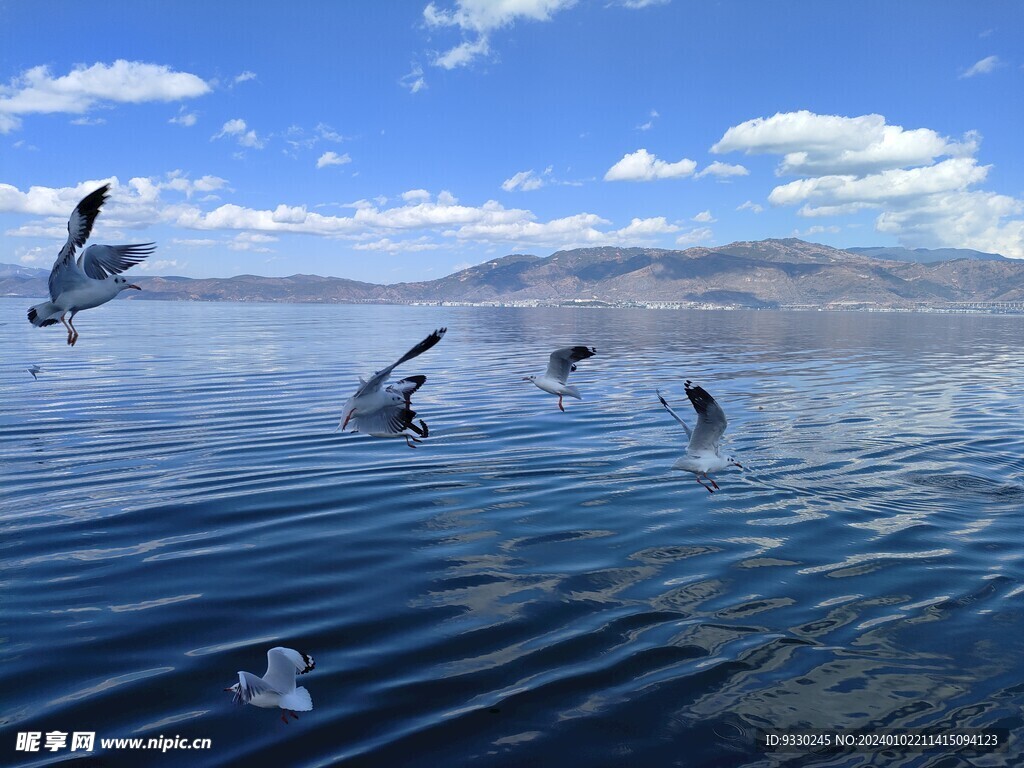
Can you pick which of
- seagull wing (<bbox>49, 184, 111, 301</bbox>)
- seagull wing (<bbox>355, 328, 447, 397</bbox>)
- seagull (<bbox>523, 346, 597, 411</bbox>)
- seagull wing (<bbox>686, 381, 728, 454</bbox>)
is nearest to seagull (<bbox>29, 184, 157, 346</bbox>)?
seagull wing (<bbox>49, 184, 111, 301</bbox>)

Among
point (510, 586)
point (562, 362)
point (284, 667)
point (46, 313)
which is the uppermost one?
point (46, 313)

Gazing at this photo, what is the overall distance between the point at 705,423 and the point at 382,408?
540cm

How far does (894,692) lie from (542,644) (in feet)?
14.0

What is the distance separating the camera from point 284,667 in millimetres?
7664

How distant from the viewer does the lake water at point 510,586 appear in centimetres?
816

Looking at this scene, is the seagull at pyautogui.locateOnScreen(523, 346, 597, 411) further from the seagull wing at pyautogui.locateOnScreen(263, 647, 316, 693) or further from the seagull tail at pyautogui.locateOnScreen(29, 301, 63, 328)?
the seagull tail at pyautogui.locateOnScreen(29, 301, 63, 328)

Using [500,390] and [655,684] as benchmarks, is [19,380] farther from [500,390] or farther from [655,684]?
[655,684]

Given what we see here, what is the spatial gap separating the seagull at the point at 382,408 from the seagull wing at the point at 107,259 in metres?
3.27

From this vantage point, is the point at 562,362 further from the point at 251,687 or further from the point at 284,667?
the point at 251,687

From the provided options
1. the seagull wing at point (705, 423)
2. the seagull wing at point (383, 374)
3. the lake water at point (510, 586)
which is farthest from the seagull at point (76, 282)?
the seagull wing at point (705, 423)

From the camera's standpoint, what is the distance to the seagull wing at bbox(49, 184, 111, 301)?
344 inches

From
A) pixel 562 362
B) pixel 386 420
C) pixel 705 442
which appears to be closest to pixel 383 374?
pixel 386 420

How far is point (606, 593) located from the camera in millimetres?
11453

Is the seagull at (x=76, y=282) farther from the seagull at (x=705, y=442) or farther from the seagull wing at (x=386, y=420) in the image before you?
the seagull at (x=705, y=442)
